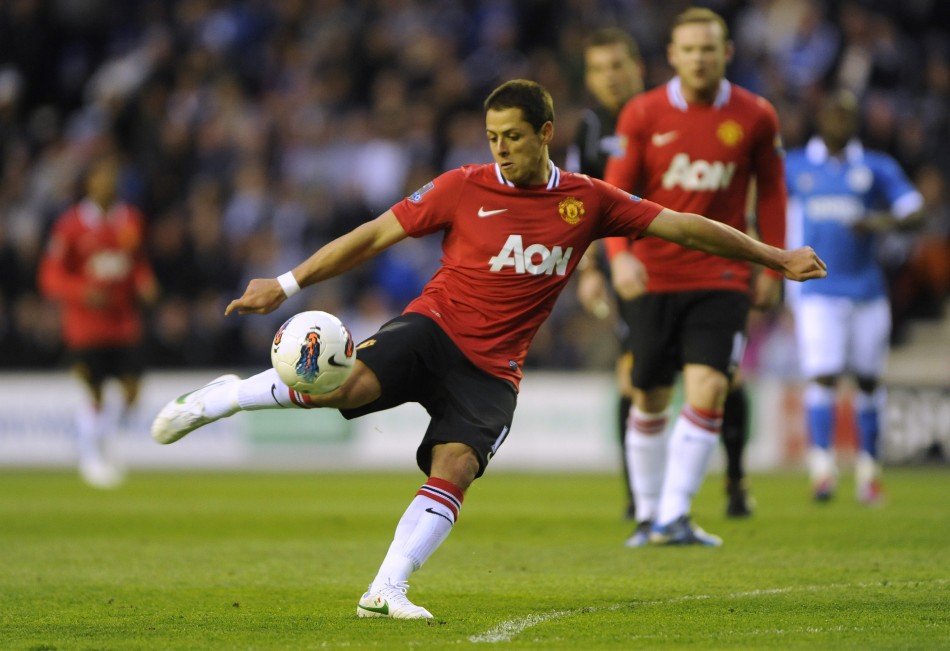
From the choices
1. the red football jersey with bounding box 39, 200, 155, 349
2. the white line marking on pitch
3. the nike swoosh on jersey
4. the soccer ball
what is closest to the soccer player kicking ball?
the soccer ball

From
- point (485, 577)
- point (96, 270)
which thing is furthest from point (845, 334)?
point (96, 270)

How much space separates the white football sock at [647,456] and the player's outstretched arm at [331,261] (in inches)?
120

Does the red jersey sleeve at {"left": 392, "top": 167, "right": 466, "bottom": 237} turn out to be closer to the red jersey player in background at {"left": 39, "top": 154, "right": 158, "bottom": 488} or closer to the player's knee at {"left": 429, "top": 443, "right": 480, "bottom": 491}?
the player's knee at {"left": 429, "top": 443, "right": 480, "bottom": 491}

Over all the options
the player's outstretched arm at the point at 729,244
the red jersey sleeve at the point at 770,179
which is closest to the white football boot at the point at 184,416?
the player's outstretched arm at the point at 729,244

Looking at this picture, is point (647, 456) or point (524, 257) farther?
point (647, 456)

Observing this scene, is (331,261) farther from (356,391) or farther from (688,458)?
(688,458)

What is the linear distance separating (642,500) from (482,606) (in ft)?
9.08

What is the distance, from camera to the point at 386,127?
64.8 ft

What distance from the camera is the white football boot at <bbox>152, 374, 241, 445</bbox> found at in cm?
606

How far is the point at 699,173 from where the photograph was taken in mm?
8000

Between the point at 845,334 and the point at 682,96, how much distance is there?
3872 millimetres

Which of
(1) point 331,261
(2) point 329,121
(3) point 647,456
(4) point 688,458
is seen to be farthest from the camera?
(2) point 329,121

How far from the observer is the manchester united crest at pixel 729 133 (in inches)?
316

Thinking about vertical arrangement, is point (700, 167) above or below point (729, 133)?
below
